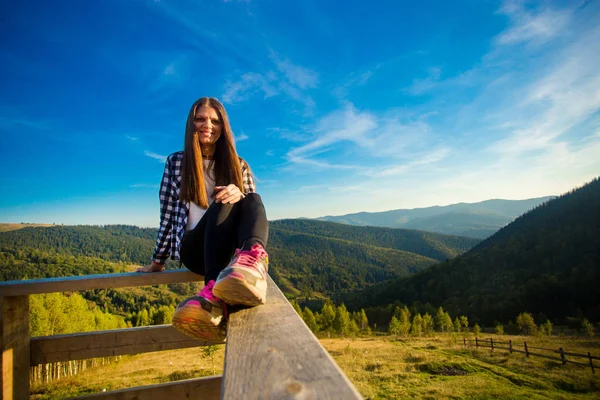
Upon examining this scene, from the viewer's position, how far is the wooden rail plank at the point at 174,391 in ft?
6.70

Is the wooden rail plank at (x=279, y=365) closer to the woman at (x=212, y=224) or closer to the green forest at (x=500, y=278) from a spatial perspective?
the woman at (x=212, y=224)

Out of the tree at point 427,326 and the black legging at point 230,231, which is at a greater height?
the black legging at point 230,231

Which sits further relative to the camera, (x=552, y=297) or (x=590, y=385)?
(x=552, y=297)

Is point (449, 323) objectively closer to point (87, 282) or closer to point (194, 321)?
point (87, 282)

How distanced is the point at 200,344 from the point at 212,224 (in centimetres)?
121

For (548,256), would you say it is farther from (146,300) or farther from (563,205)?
(146,300)

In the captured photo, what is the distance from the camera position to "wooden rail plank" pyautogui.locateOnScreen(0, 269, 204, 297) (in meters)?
2.04

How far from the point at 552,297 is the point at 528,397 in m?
92.1

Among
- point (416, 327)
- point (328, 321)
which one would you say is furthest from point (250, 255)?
point (416, 327)

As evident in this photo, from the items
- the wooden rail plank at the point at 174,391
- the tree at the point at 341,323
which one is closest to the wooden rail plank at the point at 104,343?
the wooden rail plank at the point at 174,391

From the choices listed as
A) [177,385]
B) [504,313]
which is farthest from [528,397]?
[504,313]

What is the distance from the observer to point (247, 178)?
2.87 m

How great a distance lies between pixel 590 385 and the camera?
34.6 ft

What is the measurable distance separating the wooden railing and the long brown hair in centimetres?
72
